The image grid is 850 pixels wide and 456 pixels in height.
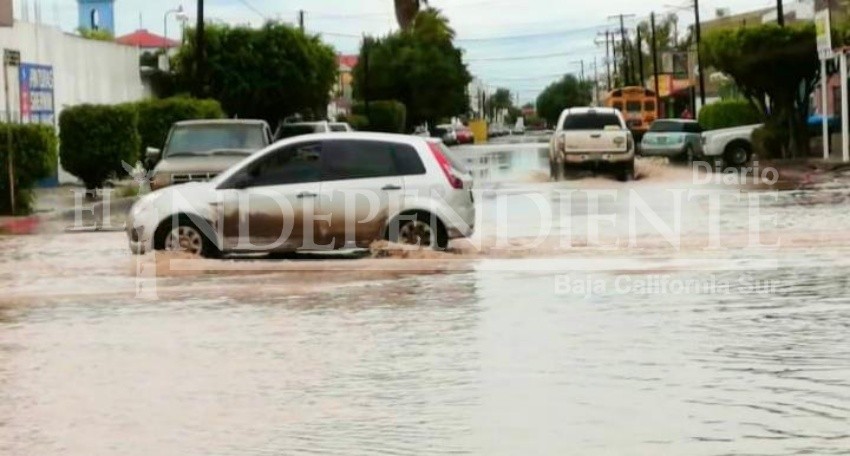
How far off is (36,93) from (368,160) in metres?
24.3

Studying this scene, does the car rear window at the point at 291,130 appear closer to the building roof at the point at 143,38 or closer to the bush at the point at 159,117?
the bush at the point at 159,117

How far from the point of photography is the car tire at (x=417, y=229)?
61.7 feet

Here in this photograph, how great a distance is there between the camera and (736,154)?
4772 cm

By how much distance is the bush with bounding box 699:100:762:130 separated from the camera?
64625 millimetres

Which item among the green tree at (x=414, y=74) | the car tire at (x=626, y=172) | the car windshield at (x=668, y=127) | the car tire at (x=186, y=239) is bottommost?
the car tire at (x=186, y=239)

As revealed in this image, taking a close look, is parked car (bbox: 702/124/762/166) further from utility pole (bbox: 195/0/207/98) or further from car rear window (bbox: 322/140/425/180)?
car rear window (bbox: 322/140/425/180)

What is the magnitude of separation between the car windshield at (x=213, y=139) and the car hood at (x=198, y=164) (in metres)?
0.37

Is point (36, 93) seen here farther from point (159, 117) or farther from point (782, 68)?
point (782, 68)

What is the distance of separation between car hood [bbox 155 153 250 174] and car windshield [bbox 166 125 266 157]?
373 millimetres

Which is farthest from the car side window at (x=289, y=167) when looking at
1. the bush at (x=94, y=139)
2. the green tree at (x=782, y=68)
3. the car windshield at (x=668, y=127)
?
the car windshield at (x=668, y=127)

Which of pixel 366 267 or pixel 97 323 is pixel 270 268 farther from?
pixel 97 323

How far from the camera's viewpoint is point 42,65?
42.2 meters

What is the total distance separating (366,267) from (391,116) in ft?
260

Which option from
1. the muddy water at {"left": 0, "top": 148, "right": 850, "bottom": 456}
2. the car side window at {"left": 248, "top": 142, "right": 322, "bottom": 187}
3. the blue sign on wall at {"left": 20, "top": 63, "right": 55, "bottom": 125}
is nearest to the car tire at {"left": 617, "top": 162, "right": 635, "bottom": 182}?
the blue sign on wall at {"left": 20, "top": 63, "right": 55, "bottom": 125}
